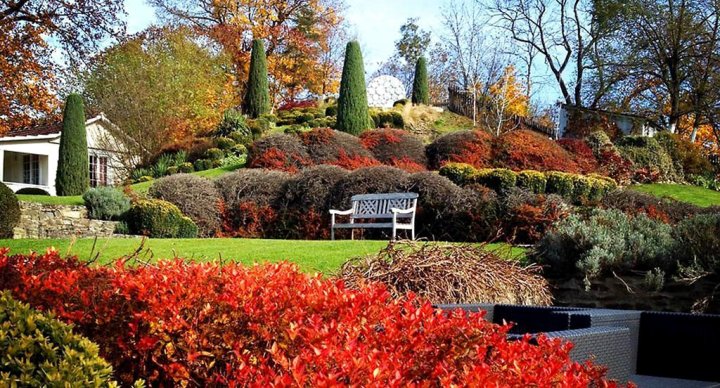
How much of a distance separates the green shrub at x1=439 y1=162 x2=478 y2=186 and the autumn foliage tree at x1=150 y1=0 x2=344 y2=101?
2349 cm

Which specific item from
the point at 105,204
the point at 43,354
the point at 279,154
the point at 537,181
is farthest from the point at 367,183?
the point at 43,354

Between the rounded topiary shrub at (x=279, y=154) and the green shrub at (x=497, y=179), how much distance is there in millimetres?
6050

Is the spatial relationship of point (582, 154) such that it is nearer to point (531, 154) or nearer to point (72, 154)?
point (531, 154)

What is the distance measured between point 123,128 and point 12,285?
22540mm

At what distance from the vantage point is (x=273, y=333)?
2531 mm

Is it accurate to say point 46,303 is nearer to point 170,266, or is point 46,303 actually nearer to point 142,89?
point 170,266

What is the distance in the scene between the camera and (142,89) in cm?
2486

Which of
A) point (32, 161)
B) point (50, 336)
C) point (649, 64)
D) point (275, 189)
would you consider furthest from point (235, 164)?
point (50, 336)

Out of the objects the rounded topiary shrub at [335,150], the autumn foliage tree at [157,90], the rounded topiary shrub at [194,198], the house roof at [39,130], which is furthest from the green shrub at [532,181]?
the house roof at [39,130]

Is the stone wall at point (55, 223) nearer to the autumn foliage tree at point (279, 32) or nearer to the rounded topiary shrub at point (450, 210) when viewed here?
the rounded topiary shrub at point (450, 210)

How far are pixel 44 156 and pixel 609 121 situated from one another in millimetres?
22907

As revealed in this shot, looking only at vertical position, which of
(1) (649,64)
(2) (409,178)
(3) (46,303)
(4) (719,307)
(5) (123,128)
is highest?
(1) (649,64)

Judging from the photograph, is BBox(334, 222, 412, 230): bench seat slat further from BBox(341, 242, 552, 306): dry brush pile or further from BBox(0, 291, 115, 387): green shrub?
BBox(0, 291, 115, 387): green shrub

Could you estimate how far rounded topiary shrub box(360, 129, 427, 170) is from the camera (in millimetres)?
20348
